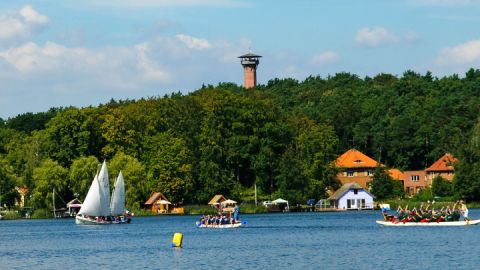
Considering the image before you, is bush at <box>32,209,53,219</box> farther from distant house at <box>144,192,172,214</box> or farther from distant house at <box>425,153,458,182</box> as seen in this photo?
distant house at <box>425,153,458,182</box>

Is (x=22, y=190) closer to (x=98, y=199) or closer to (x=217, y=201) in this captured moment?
(x=217, y=201)

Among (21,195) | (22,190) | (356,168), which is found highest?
(356,168)

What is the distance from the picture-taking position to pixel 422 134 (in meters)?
168

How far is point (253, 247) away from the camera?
71812 mm

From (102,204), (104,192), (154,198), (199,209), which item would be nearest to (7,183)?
(154,198)

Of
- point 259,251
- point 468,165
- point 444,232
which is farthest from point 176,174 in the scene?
point 259,251

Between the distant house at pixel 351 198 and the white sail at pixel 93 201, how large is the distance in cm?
4427

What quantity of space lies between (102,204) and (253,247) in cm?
3891

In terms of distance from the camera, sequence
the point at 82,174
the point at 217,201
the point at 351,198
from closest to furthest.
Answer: the point at 82,174
the point at 217,201
the point at 351,198

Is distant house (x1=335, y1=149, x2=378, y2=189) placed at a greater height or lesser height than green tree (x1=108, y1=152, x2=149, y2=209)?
greater

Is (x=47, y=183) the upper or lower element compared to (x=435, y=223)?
upper

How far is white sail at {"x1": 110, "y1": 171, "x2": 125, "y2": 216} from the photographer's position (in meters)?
111

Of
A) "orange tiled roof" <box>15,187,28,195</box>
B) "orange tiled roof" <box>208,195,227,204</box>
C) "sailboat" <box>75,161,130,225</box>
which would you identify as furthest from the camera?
"orange tiled roof" <box>15,187,28,195</box>

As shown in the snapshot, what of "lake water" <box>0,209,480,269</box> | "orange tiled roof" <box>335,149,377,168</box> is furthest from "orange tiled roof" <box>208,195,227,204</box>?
"orange tiled roof" <box>335,149,377,168</box>
